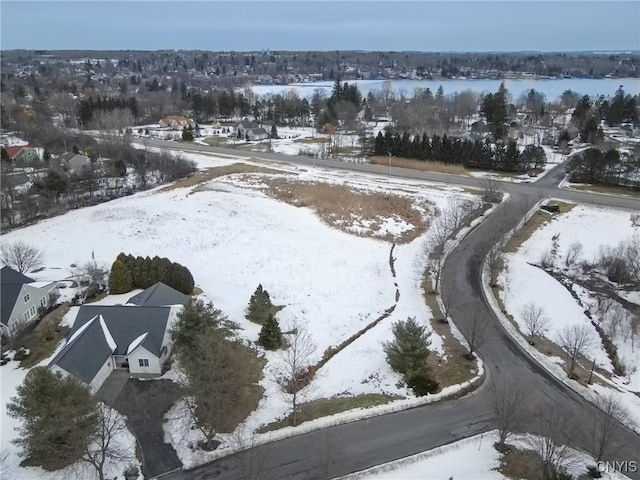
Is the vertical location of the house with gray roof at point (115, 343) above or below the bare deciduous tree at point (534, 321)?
above

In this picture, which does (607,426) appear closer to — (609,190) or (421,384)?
(421,384)

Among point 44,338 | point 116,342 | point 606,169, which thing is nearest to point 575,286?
point 606,169

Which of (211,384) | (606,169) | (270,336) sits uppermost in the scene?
(606,169)

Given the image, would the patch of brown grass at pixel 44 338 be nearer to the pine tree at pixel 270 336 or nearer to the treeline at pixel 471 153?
the pine tree at pixel 270 336

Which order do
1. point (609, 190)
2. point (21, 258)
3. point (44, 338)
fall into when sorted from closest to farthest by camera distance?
point (44, 338), point (21, 258), point (609, 190)

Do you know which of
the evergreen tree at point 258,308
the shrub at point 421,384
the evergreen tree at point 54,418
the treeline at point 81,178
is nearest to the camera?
the evergreen tree at point 54,418

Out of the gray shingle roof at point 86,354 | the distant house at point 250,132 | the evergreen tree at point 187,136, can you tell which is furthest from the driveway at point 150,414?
the distant house at point 250,132

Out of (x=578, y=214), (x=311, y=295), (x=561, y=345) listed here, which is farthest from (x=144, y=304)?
(x=578, y=214)
